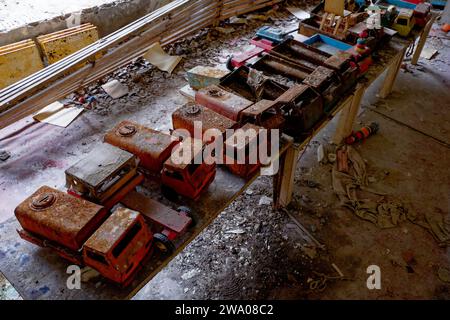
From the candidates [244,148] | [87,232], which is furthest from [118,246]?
[244,148]

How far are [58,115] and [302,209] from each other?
8.75 ft

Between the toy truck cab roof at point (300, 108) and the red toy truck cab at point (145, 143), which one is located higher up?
the red toy truck cab at point (145, 143)

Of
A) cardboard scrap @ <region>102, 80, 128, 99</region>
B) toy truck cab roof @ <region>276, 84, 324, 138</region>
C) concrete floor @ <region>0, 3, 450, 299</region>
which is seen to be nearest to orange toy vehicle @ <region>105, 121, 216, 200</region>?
toy truck cab roof @ <region>276, 84, 324, 138</region>

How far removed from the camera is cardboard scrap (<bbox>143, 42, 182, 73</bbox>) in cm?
436

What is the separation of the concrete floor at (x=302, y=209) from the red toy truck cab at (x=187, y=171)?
94cm

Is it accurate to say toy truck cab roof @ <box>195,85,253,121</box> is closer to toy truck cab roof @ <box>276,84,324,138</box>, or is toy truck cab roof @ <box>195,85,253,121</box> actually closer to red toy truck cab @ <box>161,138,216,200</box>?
toy truck cab roof @ <box>276,84,324,138</box>

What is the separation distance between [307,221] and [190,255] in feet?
3.22

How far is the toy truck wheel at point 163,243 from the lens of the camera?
1595mm

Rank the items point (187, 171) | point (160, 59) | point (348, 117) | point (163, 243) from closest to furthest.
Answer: point (163, 243)
point (187, 171)
point (348, 117)
point (160, 59)

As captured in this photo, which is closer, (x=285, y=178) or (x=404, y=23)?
(x=285, y=178)

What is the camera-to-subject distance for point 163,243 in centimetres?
160

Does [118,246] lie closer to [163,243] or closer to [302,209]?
[163,243]

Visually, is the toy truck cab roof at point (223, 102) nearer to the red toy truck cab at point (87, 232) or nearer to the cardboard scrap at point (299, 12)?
the red toy truck cab at point (87, 232)

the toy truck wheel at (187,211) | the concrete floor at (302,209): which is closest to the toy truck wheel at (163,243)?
the toy truck wheel at (187,211)
